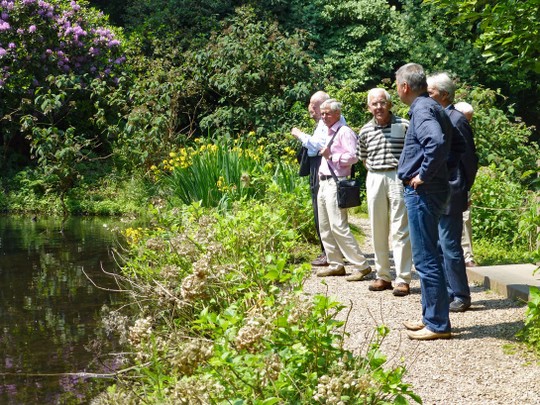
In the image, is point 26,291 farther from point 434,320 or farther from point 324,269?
point 434,320

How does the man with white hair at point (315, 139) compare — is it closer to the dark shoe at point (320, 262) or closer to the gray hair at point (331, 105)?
the gray hair at point (331, 105)

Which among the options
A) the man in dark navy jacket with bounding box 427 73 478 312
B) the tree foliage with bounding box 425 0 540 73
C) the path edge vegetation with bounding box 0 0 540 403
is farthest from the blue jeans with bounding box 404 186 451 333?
the path edge vegetation with bounding box 0 0 540 403

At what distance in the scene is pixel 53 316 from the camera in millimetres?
7613

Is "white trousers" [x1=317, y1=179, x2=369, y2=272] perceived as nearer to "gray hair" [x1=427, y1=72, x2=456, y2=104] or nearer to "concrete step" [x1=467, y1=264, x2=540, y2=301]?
"concrete step" [x1=467, y1=264, x2=540, y2=301]

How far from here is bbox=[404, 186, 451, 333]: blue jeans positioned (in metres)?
5.63

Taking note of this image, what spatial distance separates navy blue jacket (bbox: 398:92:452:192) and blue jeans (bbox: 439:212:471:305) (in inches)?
33.8

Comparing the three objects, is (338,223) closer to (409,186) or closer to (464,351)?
(409,186)

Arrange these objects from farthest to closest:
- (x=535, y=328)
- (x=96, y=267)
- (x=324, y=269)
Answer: (x=96, y=267) → (x=324, y=269) → (x=535, y=328)

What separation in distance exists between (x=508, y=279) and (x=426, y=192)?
208 cm

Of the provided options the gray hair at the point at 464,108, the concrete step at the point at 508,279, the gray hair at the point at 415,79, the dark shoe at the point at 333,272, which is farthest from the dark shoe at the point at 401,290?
the gray hair at the point at 415,79

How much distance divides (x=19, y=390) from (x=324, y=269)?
3.83 m

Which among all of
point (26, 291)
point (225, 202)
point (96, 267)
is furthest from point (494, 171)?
point (26, 291)

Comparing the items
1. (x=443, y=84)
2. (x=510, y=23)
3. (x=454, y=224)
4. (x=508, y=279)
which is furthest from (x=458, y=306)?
(x=510, y=23)

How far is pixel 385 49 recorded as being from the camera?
67.9 ft
